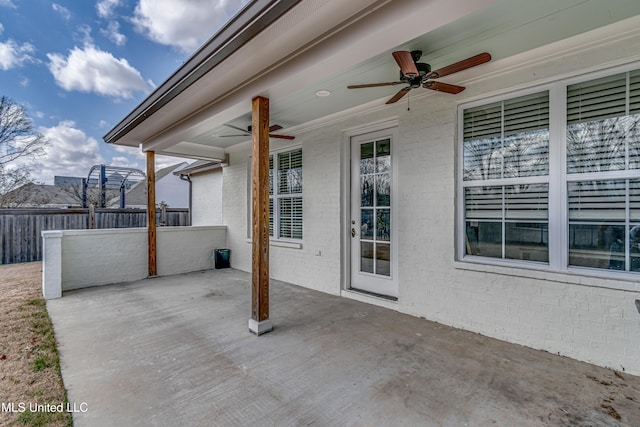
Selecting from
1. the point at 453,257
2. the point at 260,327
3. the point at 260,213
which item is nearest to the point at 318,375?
the point at 260,327

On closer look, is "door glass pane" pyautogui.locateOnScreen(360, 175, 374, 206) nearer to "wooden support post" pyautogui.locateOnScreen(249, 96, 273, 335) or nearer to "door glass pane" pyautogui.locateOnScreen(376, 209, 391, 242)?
"door glass pane" pyautogui.locateOnScreen(376, 209, 391, 242)

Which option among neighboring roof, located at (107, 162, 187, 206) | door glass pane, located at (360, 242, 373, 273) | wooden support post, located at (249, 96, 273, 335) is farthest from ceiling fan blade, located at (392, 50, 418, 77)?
neighboring roof, located at (107, 162, 187, 206)

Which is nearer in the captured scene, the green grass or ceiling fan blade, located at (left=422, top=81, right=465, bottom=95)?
the green grass

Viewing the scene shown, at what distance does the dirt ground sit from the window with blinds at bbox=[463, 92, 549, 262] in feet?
12.7

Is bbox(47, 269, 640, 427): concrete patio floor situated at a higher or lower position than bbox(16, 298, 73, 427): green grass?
lower

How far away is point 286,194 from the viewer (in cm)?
563

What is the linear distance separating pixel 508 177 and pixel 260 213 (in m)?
2.69

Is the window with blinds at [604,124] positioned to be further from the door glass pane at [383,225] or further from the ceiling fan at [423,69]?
the door glass pane at [383,225]

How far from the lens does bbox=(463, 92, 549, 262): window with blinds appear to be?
284cm

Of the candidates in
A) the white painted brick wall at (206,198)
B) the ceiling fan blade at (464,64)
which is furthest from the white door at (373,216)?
the white painted brick wall at (206,198)

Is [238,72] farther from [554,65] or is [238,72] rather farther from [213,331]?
[554,65]

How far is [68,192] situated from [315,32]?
22427 mm

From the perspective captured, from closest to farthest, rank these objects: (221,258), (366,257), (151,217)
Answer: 1. (366,257)
2. (151,217)
3. (221,258)

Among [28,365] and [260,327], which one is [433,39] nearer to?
[260,327]
